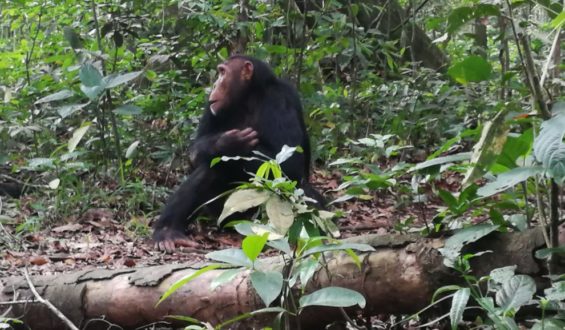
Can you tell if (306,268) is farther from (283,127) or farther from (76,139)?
(76,139)

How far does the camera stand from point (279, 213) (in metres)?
2.43

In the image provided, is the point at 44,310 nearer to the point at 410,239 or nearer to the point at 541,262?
the point at 410,239

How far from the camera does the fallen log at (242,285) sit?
277cm

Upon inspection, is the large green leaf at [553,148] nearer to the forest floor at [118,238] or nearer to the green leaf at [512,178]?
the green leaf at [512,178]

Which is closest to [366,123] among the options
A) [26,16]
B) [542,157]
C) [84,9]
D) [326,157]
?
[326,157]

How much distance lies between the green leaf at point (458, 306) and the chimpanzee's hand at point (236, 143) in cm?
368

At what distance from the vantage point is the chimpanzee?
5.69m

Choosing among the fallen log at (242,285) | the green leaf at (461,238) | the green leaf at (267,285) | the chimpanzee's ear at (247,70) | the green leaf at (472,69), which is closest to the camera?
the green leaf at (267,285)

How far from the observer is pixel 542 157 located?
2.12 meters

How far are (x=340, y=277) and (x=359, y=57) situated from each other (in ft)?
16.6

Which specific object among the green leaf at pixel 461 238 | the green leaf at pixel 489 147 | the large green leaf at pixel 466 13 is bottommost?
the green leaf at pixel 461 238

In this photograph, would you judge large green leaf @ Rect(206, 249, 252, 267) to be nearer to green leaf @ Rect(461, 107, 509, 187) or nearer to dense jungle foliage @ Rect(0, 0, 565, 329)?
green leaf @ Rect(461, 107, 509, 187)

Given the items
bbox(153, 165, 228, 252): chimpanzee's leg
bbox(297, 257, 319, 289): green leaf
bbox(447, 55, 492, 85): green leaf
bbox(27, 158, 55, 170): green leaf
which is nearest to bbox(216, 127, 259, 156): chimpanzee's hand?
bbox(153, 165, 228, 252): chimpanzee's leg

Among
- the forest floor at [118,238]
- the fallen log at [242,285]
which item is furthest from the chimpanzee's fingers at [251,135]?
the fallen log at [242,285]
